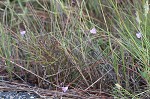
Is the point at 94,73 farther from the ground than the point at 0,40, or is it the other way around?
the point at 0,40

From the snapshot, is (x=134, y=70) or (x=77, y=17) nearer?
(x=134, y=70)

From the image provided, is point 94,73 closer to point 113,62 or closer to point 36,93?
point 113,62

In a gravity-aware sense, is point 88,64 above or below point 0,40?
below

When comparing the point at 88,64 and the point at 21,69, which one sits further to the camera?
the point at 21,69

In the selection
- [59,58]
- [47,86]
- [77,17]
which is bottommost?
[47,86]

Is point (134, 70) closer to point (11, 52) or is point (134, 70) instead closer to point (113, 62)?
point (113, 62)

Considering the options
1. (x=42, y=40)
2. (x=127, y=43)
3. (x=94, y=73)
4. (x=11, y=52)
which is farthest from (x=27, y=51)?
(x=127, y=43)

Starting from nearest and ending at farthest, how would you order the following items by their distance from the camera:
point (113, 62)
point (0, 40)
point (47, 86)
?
point (113, 62) → point (47, 86) → point (0, 40)

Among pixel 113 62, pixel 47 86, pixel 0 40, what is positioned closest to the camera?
pixel 113 62

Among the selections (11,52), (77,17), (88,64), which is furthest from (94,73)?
(11,52)
